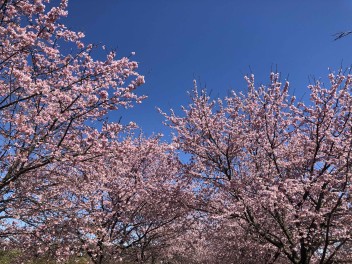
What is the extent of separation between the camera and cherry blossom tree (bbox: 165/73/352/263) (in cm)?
1069

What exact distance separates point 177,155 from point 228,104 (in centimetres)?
306

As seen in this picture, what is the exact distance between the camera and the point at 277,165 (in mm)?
12336

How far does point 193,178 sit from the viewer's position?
14.0 m

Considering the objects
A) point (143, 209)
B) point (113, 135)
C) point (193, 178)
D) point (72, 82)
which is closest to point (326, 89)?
point (193, 178)

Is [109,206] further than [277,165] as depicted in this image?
Yes

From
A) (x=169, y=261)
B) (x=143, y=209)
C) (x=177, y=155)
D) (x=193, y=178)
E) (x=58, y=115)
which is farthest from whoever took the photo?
(x=169, y=261)

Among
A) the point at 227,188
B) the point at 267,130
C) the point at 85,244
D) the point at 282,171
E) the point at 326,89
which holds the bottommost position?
the point at 85,244

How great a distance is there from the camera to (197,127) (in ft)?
44.7

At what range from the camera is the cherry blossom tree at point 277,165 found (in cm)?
1069

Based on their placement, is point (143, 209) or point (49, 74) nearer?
point (49, 74)

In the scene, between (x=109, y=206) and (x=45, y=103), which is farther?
(x=109, y=206)

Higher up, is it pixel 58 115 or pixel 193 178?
pixel 193 178

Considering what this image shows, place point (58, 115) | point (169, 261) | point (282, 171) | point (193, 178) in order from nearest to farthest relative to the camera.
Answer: point (58, 115), point (282, 171), point (193, 178), point (169, 261)

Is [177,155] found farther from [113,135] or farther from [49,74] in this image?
[49,74]
